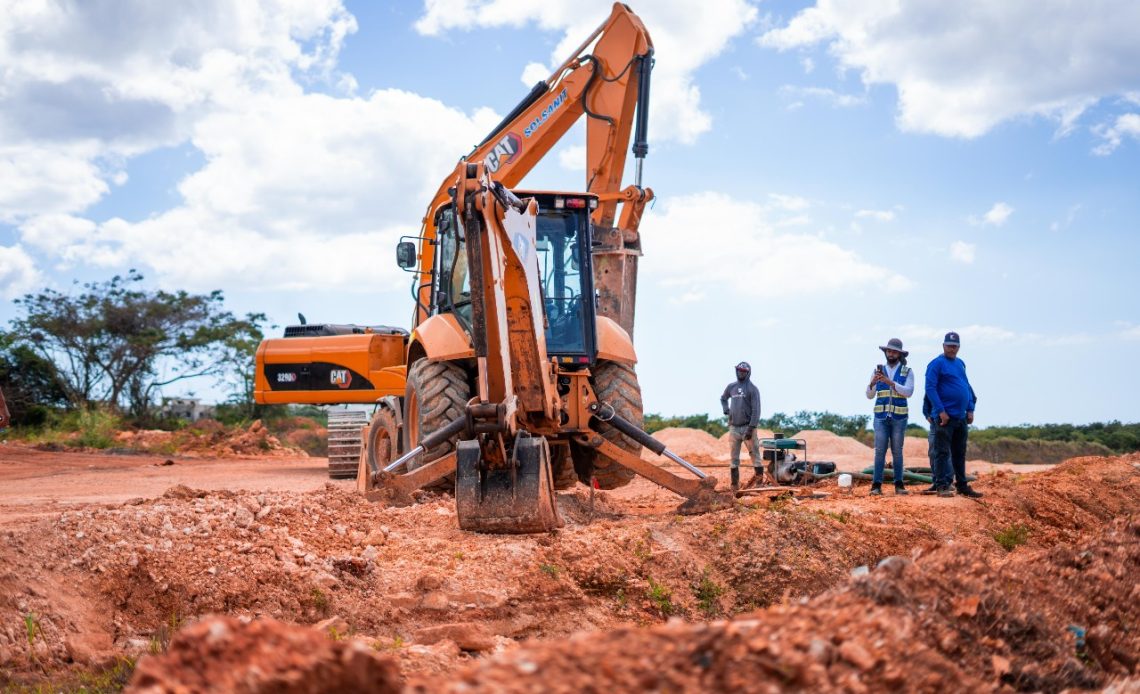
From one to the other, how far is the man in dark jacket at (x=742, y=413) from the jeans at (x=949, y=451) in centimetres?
244

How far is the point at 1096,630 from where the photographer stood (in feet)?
15.1

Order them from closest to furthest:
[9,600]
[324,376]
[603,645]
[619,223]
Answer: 1. [603,645]
2. [9,600]
3. [619,223]
4. [324,376]

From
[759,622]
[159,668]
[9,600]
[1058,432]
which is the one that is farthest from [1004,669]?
[1058,432]

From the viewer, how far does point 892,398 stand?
11.5 meters

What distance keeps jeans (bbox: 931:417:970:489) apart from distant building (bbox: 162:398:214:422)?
76.3ft

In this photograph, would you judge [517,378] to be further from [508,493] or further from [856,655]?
[856,655]

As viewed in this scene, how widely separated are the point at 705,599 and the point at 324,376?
9.10m

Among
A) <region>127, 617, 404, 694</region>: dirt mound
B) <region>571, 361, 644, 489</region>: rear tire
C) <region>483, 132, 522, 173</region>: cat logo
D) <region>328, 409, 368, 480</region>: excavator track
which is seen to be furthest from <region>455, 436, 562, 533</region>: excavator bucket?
<region>328, 409, 368, 480</region>: excavator track

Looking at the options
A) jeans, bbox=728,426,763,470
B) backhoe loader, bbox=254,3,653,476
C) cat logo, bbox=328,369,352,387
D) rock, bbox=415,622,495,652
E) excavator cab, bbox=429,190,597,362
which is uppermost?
backhoe loader, bbox=254,3,653,476

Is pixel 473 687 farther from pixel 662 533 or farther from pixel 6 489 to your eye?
pixel 6 489

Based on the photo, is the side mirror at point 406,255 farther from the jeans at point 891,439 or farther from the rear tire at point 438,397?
the jeans at point 891,439

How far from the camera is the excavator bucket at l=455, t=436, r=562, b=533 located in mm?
7512

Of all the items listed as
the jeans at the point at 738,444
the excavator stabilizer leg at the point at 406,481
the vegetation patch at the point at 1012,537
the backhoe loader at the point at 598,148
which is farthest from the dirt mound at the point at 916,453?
the excavator stabilizer leg at the point at 406,481

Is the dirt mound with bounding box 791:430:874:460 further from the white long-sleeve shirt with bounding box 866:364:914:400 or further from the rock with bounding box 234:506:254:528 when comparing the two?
the rock with bounding box 234:506:254:528
